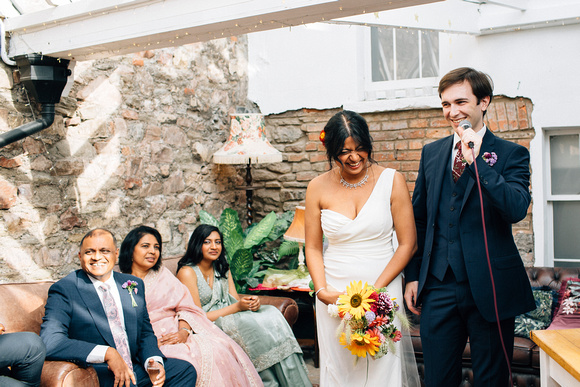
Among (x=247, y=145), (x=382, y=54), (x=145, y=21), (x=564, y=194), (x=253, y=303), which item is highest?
(x=382, y=54)

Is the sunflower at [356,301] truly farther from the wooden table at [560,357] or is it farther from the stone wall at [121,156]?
the stone wall at [121,156]

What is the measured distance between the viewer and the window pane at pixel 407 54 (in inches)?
188

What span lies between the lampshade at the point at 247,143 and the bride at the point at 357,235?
2.27 metres

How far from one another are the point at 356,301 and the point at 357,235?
38 cm

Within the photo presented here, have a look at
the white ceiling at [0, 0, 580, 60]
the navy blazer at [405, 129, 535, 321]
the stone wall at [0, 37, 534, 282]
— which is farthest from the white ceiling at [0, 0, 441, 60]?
the navy blazer at [405, 129, 535, 321]

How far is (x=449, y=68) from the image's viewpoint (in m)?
4.54

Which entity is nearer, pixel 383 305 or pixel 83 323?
pixel 383 305

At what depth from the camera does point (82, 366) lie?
7.18 ft

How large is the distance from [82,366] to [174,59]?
2.80 meters

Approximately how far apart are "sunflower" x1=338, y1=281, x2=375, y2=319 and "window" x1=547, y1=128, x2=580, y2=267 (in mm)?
2991

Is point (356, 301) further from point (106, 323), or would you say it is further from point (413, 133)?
point (413, 133)

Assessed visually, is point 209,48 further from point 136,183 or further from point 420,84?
point 420,84

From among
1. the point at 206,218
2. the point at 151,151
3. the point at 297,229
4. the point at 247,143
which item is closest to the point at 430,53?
the point at 247,143

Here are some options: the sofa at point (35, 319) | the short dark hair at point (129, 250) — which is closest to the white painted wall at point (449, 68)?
the short dark hair at point (129, 250)
